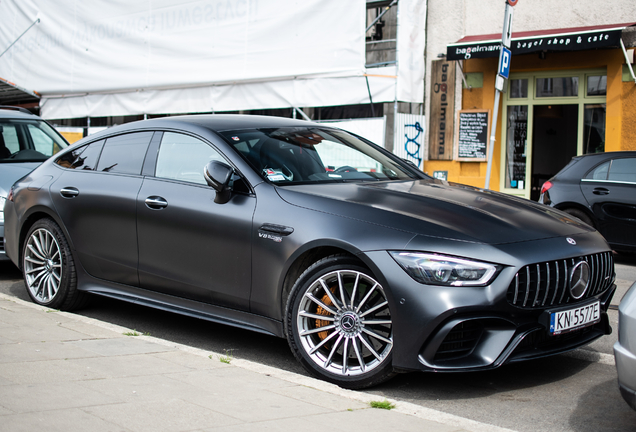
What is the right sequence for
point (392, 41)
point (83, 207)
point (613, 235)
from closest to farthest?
1. point (83, 207)
2. point (613, 235)
3. point (392, 41)

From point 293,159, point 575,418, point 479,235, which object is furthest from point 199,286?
point 575,418

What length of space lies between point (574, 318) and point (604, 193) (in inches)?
254

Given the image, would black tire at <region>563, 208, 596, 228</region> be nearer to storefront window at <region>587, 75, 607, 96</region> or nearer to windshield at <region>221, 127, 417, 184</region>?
storefront window at <region>587, 75, 607, 96</region>

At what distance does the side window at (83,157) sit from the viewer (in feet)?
19.1

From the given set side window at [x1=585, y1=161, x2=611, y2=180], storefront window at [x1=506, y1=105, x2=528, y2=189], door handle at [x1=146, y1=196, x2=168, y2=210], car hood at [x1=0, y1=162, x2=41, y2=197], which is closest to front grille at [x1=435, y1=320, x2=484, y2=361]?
door handle at [x1=146, y1=196, x2=168, y2=210]

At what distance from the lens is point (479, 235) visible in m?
3.78

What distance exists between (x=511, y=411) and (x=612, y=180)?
696cm

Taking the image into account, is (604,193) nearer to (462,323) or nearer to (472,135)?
(472,135)

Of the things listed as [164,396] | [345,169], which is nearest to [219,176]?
[345,169]

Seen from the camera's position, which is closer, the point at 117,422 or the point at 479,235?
the point at 117,422

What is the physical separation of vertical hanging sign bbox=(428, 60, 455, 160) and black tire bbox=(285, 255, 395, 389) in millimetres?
11894

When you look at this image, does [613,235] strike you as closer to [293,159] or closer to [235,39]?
[293,159]

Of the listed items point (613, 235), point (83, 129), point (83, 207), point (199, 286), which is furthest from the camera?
point (83, 129)

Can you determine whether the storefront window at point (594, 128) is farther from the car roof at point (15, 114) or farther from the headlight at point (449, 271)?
the headlight at point (449, 271)
